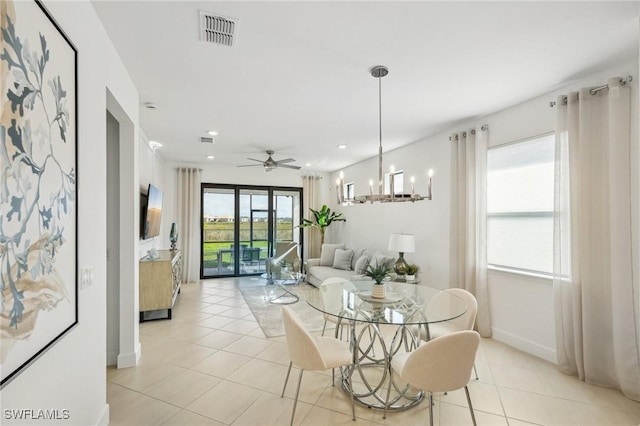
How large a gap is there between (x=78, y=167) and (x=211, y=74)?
59.8 inches

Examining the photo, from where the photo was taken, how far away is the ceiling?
6.23ft

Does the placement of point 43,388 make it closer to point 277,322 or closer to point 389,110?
point 277,322

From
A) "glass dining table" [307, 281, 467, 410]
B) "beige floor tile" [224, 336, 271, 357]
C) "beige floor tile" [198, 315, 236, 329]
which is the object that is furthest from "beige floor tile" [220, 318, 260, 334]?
"glass dining table" [307, 281, 467, 410]

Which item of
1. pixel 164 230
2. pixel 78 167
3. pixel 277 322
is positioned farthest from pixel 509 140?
pixel 164 230

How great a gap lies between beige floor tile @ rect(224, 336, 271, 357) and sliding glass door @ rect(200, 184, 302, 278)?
3977 mm

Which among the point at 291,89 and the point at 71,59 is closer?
the point at 71,59

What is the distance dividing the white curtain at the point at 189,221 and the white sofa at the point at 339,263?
8.41 ft

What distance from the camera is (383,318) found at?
89.7 inches

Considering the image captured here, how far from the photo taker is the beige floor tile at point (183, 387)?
8.04 feet

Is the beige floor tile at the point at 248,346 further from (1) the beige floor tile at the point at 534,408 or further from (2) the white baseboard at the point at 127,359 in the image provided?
(1) the beige floor tile at the point at 534,408

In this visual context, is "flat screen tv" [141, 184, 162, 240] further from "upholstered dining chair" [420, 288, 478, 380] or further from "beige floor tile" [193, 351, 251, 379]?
"upholstered dining chair" [420, 288, 478, 380]

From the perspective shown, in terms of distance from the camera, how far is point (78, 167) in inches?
62.9

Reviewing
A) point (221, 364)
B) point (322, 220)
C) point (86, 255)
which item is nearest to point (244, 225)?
point (322, 220)

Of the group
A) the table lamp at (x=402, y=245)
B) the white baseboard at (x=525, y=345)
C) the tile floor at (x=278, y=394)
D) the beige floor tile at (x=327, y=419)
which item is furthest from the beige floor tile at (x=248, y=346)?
the white baseboard at (x=525, y=345)
